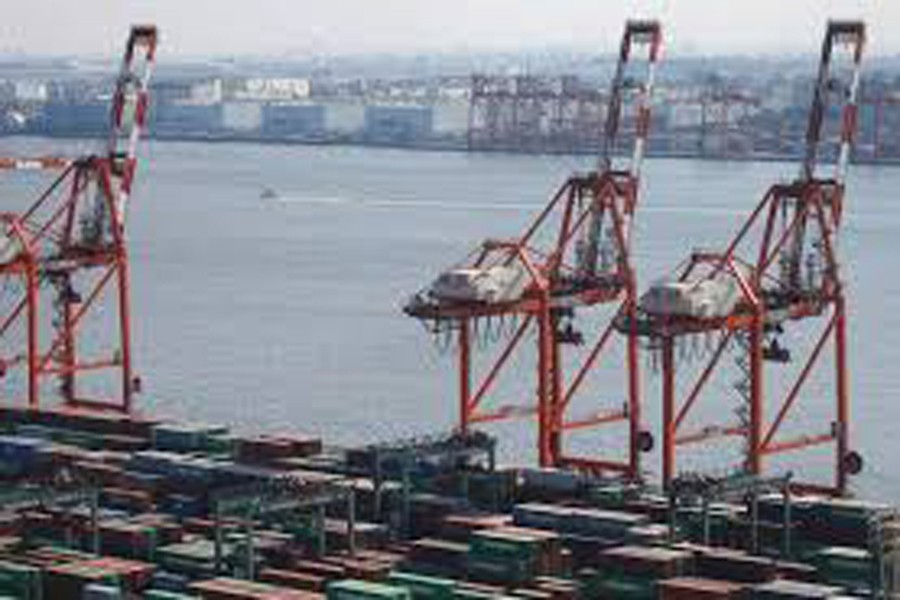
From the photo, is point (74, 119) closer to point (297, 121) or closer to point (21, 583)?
point (297, 121)

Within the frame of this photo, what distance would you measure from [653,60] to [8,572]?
710 inches

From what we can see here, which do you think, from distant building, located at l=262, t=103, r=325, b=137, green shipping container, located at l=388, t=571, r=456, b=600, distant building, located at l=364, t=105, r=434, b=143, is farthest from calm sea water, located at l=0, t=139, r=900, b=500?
distant building, located at l=262, t=103, r=325, b=137

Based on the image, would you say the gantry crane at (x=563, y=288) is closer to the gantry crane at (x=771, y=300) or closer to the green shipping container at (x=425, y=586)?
the gantry crane at (x=771, y=300)

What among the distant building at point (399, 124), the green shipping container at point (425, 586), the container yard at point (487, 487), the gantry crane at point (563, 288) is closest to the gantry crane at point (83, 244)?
the container yard at point (487, 487)

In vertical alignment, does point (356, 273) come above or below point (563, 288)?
below

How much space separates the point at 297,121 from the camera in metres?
197

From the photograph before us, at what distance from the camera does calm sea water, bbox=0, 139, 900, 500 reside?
50.0 metres

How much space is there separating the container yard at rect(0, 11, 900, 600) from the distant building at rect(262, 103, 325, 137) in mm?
151631

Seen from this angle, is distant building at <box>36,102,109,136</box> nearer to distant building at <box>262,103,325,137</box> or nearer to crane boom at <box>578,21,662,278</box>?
distant building at <box>262,103,325,137</box>

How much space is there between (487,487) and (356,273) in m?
46.1

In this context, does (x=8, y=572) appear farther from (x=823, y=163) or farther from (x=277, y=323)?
(x=823, y=163)

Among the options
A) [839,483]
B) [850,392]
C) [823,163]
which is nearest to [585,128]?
[823,163]

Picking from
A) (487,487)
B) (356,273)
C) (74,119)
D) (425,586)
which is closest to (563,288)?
(487,487)

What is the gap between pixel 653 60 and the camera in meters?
41.5
